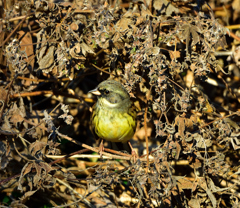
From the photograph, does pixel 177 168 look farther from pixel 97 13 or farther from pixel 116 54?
pixel 97 13

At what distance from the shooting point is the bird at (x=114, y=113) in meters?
3.74

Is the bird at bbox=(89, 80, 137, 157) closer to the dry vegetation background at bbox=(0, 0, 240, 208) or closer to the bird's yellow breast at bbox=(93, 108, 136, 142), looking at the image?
the bird's yellow breast at bbox=(93, 108, 136, 142)

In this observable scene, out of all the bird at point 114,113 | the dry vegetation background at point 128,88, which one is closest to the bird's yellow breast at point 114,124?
the bird at point 114,113

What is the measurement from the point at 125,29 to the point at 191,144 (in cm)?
137

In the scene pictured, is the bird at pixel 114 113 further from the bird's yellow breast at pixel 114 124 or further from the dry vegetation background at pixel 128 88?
the dry vegetation background at pixel 128 88

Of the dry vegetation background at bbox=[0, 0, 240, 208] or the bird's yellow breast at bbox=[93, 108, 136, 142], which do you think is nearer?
the dry vegetation background at bbox=[0, 0, 240, 208]

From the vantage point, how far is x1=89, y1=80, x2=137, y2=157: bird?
3.74m

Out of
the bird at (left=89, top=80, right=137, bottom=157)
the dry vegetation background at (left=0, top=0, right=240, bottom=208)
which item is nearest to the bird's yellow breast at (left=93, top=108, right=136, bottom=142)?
the bird at (left=89, top=80, right=137, bottom=157)

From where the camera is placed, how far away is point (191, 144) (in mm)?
3318

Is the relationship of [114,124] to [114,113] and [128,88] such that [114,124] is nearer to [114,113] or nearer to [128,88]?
[114,113]

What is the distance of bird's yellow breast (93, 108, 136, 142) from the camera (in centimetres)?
375

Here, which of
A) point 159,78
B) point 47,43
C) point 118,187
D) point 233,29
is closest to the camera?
point 159,78

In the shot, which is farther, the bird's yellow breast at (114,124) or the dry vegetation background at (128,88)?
the bird's yellow breast at (114,124)

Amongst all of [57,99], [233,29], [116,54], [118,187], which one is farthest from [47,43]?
[233,29]
